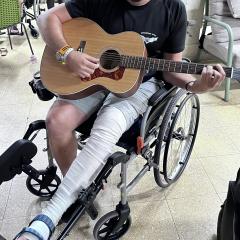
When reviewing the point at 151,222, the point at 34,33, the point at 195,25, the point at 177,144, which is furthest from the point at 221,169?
the point at 34,33

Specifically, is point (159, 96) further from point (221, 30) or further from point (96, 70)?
point (221, 30)

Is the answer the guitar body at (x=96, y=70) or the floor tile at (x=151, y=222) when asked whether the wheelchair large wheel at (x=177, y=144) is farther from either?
the guitar body at (x=96, y=70)

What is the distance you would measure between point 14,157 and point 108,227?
513 millimetres

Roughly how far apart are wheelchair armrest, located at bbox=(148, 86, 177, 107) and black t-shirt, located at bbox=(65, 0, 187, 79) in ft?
0.58

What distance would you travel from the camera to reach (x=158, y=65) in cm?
124

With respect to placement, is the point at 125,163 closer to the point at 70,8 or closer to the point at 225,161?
the point at 70,8

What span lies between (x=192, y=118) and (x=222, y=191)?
1.34 feet

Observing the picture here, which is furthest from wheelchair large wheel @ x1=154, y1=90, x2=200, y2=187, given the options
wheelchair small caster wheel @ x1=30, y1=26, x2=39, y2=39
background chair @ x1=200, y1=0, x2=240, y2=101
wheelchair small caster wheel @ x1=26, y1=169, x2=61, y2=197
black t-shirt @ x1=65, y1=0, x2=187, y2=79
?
wheelchair small caster wheel @ x1=30, y1=26, x2=39, y2=39

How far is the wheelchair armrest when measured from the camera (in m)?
1.22

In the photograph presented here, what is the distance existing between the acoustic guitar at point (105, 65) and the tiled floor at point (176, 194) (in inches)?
24.3

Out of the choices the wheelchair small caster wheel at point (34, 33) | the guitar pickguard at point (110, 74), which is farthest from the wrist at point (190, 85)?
the wheelchair small caster wheel at point (34, 33)

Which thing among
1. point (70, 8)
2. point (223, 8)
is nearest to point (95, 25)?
point (70, 8)

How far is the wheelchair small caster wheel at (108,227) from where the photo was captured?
125cm

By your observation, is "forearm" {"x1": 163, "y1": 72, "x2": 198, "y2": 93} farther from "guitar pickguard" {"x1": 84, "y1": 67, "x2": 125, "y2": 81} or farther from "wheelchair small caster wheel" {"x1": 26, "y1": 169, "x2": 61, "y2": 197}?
"wheelchair small caster wheel" {"x1": 26, "y1": 169, "x2": 61, "y2": 197}
